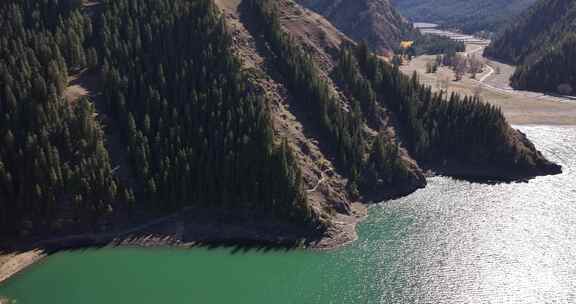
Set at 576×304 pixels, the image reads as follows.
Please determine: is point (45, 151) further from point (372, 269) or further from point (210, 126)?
point (372, 269)

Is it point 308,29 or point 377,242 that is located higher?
point 308,29

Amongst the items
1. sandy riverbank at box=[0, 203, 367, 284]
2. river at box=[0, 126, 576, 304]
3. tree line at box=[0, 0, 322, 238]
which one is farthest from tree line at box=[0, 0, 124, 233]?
river at box=[0, 126, 576, 304]

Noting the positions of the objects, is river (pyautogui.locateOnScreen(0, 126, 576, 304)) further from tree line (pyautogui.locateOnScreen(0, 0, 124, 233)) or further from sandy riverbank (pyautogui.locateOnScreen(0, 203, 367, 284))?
tree line (pyautogui.locateOnScreen(0, 0, 124, 233))

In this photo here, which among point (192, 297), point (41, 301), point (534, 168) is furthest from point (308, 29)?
point (41, 301)

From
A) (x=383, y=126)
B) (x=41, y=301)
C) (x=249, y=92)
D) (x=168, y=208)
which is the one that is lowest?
(x=41, y=301)

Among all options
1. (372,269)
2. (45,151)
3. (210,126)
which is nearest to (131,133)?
(210,126)

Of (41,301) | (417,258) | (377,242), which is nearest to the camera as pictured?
(41,301)

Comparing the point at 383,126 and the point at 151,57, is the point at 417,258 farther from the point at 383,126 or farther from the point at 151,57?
the point at 151,57
